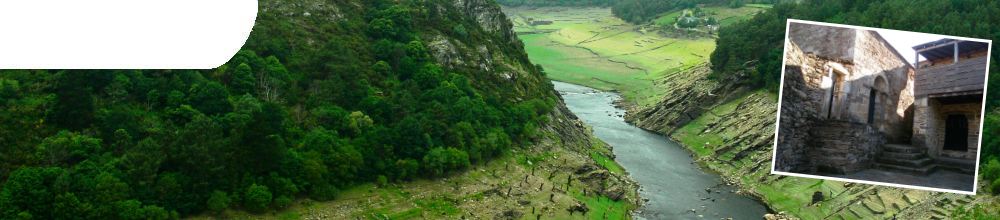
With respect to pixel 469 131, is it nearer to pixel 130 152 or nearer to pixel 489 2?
pixel 130 152

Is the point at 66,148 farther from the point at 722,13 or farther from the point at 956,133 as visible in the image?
the point at 722,13

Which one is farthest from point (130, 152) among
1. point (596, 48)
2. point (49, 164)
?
point (596, 48)

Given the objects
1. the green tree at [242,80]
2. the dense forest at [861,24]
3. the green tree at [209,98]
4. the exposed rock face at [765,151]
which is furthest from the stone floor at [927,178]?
the green tree at [242,80]

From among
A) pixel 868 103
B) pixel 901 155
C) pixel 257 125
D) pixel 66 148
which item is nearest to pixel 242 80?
pixel 257 125

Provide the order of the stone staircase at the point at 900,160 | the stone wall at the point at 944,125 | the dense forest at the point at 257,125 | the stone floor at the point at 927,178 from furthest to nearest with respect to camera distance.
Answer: the dense forest at the point at 257,125, the stone wall at the point at 944,125, the stone staircase at the point at 900,160, the stone floor at the point at 927,178

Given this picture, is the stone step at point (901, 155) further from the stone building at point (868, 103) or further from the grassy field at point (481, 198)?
the grassy field at point (481, 198)

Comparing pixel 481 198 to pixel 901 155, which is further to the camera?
pixel 481 198

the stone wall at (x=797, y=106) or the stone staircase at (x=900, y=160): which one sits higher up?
the stone wall at (x=797, y=106)
